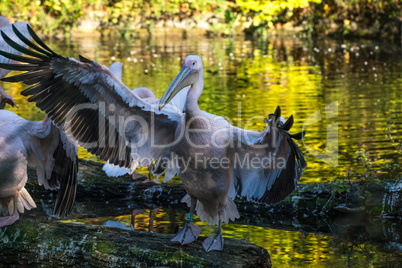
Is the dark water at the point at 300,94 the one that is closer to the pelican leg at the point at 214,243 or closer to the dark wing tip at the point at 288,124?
the pelican leg at the point at 214,243

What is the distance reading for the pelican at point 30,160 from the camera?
4.79m

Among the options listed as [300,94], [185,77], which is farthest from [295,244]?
[300,94]

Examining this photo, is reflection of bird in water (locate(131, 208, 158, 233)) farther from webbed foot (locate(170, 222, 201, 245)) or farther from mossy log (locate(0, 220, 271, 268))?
webbed foot (locate(170, 222, 201, 245))

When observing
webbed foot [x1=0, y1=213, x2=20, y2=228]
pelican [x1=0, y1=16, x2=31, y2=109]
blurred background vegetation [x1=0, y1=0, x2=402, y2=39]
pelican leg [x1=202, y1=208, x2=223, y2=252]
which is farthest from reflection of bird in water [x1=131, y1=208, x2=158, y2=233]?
blurred background vegetation [x1=0, y1=0, x2=402, y2=39]

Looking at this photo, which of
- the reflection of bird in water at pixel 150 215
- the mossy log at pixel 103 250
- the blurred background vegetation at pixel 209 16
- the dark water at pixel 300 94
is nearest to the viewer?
the mossy log at pixel 103 250

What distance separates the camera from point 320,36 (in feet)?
85.0

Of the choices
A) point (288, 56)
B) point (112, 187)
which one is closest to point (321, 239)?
point (112, 187)

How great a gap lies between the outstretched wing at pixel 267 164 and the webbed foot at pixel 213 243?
1.88 ft

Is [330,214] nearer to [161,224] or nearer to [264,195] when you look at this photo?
[264,195]

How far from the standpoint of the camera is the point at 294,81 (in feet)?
47.4

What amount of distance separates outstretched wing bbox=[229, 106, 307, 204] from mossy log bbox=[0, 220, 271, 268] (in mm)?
530

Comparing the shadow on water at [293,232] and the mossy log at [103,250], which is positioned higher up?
the mossy log at [103,250]

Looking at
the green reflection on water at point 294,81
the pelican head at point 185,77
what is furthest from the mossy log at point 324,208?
the pelican head at point 185,77

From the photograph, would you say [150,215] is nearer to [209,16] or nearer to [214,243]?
[214,243]
